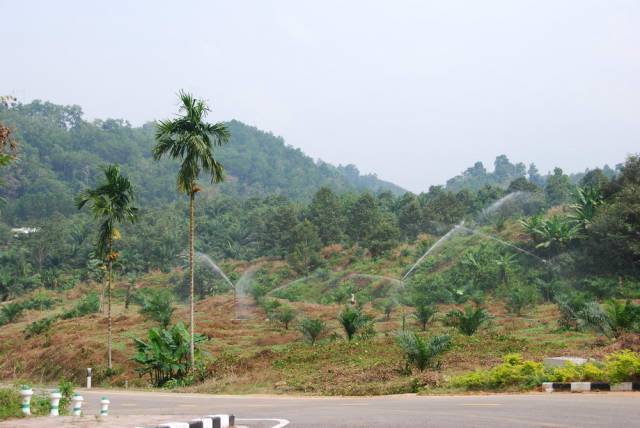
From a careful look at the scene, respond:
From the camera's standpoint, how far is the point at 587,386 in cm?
1792

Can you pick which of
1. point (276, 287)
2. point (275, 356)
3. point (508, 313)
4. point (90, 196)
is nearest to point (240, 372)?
point (275, 356)

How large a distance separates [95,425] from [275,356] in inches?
751

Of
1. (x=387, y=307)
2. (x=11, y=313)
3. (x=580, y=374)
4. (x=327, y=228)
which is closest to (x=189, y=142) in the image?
(x=580, y=374)

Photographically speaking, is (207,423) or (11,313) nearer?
(207,423)

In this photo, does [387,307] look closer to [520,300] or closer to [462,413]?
[520,300]

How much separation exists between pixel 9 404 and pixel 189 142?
16169mm

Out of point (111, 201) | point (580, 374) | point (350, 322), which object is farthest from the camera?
point (350, 322)

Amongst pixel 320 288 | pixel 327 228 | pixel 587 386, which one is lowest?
pixel 587 386

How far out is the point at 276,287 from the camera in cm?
7400

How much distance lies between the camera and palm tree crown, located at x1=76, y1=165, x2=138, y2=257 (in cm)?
3234

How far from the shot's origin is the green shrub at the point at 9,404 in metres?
12.2

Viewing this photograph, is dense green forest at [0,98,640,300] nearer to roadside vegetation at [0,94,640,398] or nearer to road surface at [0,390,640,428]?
roadside vegetation at [0,94,640,398]

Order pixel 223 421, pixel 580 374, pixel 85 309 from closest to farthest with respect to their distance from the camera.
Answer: pixel 223 421
pixel 580 374
pixel 85 309

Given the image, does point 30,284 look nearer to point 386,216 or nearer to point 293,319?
point 386,216
